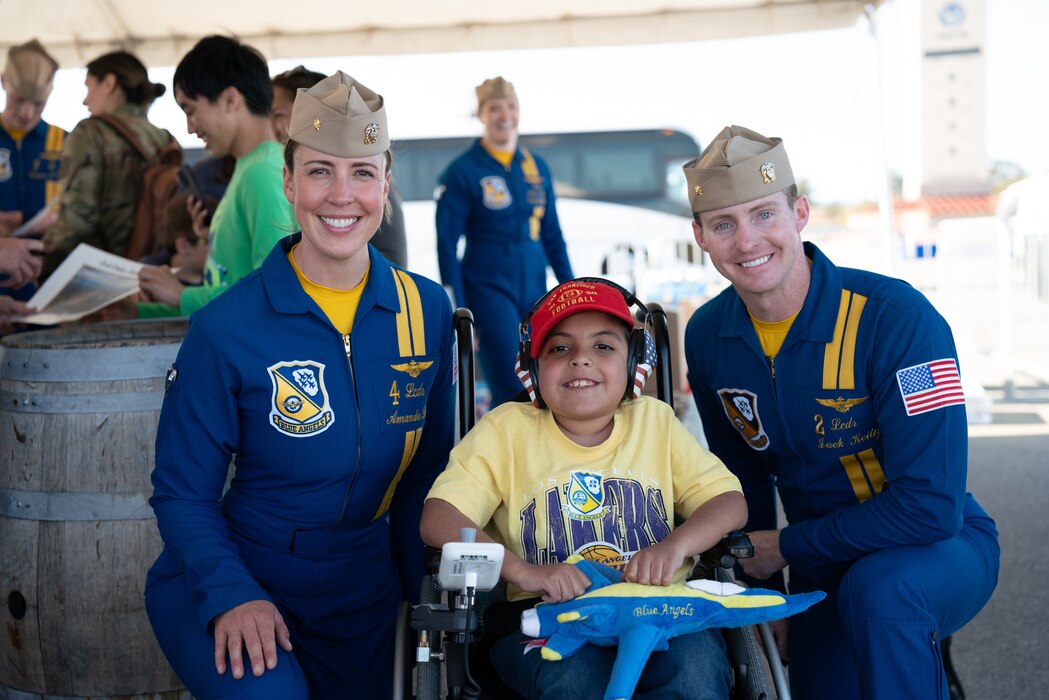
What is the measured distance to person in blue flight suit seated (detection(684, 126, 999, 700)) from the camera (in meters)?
2.28

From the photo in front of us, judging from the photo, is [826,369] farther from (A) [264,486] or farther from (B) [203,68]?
(B) [203,68]

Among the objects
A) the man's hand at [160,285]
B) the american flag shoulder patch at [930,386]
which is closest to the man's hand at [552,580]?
the american flag shoulder patch at [930,386]

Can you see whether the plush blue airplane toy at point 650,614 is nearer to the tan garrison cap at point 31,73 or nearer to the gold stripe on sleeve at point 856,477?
the gold stripe on sleeve at point 856,477

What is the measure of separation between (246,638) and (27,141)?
448 cm

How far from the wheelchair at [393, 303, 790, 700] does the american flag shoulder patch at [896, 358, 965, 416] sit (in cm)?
53

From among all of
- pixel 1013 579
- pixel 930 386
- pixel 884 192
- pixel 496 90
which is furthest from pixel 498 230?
pixel 930 386

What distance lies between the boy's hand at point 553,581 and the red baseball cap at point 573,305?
0.61 metres

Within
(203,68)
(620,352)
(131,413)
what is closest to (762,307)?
(620,352)

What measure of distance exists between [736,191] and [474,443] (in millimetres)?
896

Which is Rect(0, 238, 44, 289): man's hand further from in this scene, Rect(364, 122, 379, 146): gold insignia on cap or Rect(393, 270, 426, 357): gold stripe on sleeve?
Rect(364, 122, 379, 146): gold insignia on cap

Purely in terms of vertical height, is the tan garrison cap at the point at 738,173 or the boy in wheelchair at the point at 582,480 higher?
the tan garrison cap at the point at 738,173

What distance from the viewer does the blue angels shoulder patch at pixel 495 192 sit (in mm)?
6114

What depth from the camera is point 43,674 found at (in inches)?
102

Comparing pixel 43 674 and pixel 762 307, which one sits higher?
pixel 762 307
